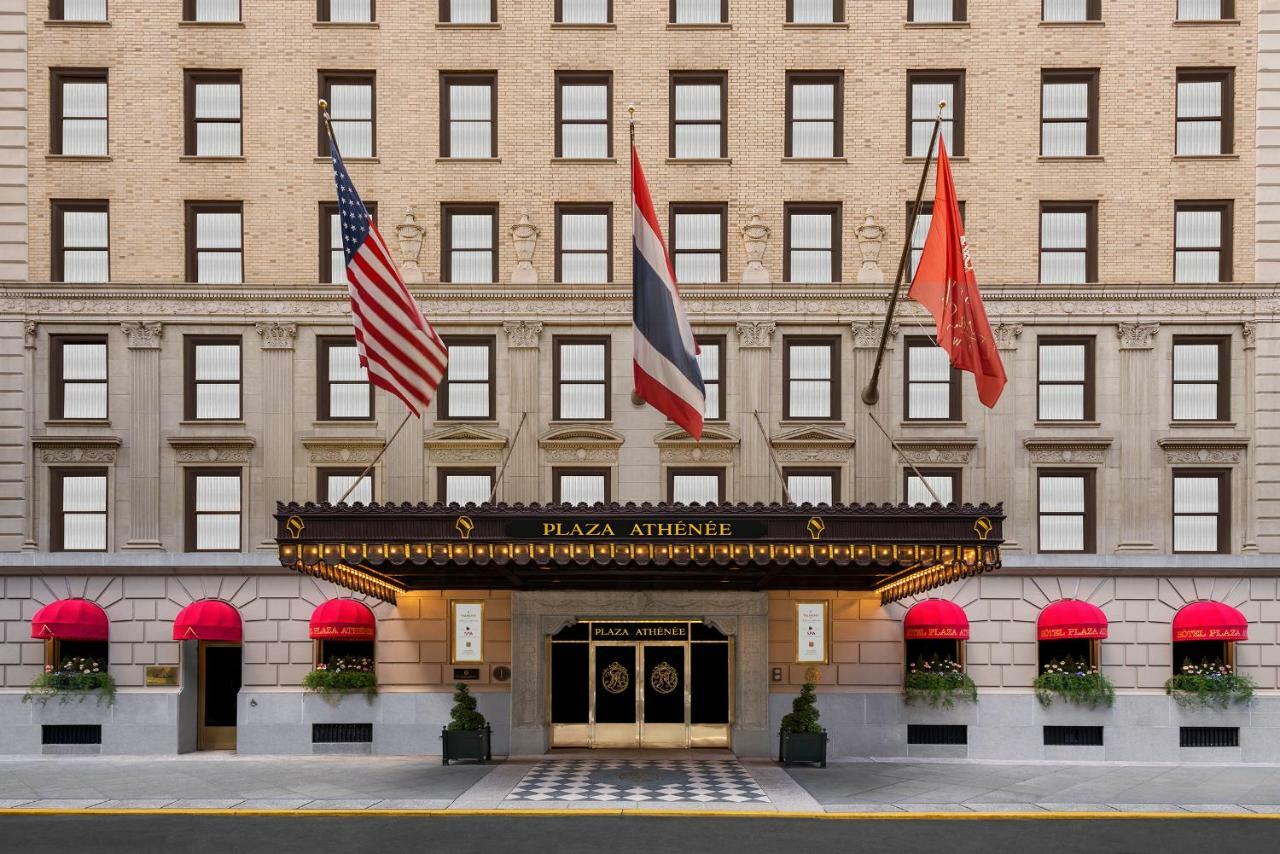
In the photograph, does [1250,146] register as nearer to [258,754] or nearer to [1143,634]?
[1143,634]

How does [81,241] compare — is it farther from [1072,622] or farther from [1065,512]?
[1072,622]

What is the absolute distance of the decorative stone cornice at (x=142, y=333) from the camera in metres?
25.5

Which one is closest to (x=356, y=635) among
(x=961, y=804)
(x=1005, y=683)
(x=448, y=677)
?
(x=448, y=677)

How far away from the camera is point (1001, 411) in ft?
84.0

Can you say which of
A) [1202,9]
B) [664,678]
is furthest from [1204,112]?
[664,678]

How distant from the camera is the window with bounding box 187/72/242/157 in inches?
1032

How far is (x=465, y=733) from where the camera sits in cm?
2339

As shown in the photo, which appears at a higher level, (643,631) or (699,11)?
(699,11)

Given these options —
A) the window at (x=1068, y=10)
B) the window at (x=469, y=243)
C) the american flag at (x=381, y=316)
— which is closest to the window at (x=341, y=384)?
the window at (x=469, y=243)

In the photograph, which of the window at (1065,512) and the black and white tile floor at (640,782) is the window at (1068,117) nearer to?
the window at (1065,512)

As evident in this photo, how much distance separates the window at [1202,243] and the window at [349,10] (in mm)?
20441

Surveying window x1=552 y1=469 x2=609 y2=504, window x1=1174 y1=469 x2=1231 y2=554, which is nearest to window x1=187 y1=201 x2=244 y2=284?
window x1=552 y1=469 x2=609 y2=504

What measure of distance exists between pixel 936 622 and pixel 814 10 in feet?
49.8

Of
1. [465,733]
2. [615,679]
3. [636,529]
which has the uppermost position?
[636,529]
